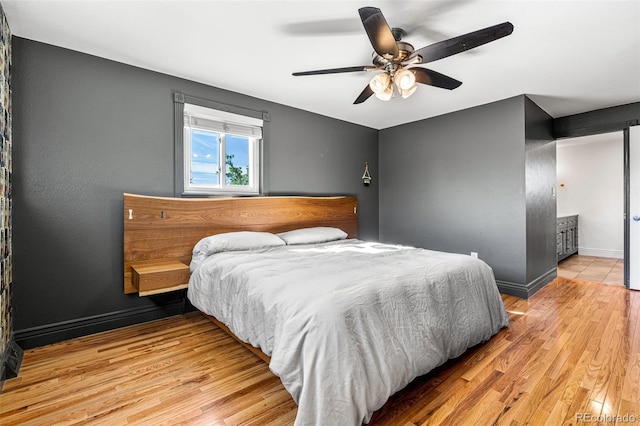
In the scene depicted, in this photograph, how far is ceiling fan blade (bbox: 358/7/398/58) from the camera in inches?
62.7

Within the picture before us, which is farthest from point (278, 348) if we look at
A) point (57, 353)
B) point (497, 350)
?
point (57, 353)

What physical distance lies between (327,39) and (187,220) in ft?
6.68

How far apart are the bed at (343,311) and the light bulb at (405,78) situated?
4.21ft

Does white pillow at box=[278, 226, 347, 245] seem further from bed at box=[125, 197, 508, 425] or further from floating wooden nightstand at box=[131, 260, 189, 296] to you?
floating wooden nightstand at box=[131, 260, 189, 296]

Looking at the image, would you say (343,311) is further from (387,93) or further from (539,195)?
(539,195)

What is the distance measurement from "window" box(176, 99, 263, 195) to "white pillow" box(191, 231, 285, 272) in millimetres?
628

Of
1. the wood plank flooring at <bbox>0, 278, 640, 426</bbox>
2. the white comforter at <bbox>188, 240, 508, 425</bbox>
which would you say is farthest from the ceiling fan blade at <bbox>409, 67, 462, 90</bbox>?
the wood plank flooring at <bbox>0, 278, 640, 426</bbox>

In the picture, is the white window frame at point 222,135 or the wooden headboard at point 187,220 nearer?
the wooden headboard at point 187,220

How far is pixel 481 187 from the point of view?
3.94m

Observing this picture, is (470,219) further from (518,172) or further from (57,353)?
(57,353)

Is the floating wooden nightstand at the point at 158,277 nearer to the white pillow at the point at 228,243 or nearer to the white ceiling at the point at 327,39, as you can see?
the white pillow at the point at 228,243

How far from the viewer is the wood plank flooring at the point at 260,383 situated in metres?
1.60

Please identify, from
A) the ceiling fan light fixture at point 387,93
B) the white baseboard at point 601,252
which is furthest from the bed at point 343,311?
the white baseboard at point 601,252

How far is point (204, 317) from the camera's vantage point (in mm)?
3012
